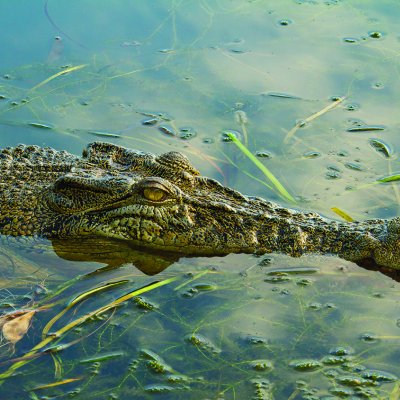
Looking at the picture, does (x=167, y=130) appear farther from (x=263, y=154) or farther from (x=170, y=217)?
(x=170, y=217)

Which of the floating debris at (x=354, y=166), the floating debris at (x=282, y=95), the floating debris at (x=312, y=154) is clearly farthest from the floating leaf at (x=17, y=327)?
the floating debris at (x=282, y=95)

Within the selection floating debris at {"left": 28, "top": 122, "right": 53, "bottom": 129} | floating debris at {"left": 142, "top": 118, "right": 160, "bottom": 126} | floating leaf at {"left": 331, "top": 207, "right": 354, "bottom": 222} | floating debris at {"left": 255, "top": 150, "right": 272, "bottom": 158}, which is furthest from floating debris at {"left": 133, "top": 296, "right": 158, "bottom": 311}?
floating debris at {"left": 28, "top": 122, "right": 53, "bottom": 129}

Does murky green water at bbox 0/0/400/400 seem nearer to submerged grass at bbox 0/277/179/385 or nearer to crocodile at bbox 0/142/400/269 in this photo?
submerged grass at bbox 0/277/179/385

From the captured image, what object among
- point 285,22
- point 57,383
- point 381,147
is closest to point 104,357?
point 57,383

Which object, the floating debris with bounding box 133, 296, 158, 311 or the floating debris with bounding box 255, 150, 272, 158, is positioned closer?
the floating debris with bounding box 133, 296, 158, 311

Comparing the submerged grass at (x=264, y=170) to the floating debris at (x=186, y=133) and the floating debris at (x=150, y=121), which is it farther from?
the floating debris at (x=150, y=121)

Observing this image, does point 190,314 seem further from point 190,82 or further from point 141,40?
point 141,40
